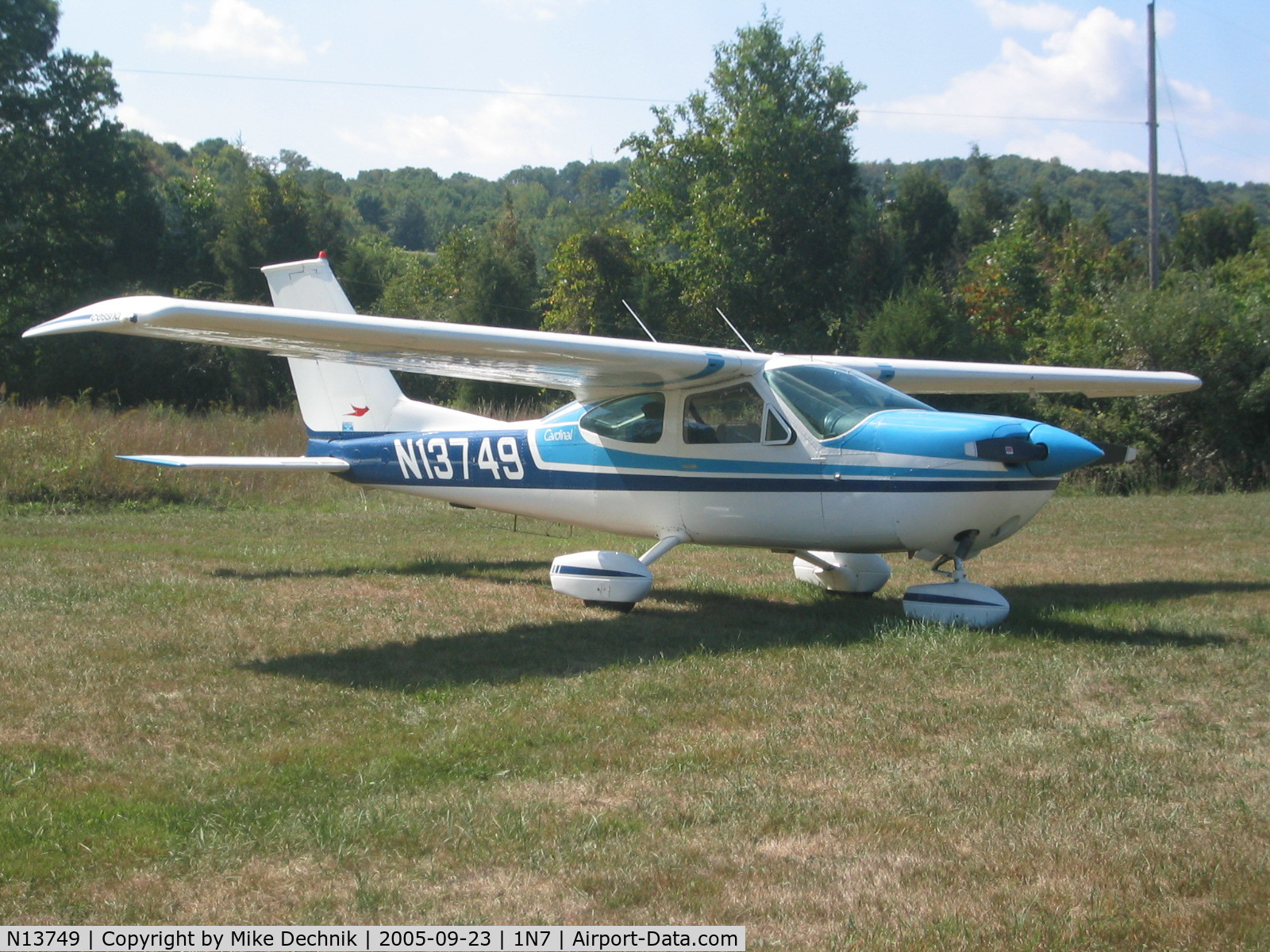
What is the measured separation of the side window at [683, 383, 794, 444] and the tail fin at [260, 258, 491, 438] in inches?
103

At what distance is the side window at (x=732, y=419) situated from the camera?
28.8 ft

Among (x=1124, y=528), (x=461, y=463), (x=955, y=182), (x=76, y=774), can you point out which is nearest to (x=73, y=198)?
(x=461, y=463)

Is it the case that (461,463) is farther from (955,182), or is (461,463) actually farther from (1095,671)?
(955,182)

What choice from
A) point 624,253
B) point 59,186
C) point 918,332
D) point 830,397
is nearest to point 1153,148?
point 918,332

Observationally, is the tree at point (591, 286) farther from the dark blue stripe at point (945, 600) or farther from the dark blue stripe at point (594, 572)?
the dark blue stripe at point (945, 600)

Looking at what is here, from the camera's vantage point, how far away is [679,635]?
8102 millimetres

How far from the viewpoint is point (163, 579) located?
9.84m

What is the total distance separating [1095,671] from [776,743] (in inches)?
91.7

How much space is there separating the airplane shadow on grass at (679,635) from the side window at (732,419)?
4.67 feet

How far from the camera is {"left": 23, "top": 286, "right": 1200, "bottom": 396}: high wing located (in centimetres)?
667

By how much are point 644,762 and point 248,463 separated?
704 cm

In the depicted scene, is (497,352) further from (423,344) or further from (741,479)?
(741,479)

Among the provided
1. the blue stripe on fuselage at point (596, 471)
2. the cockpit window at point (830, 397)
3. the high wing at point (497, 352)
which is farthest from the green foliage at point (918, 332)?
the cockpit window at point (830, 397)
